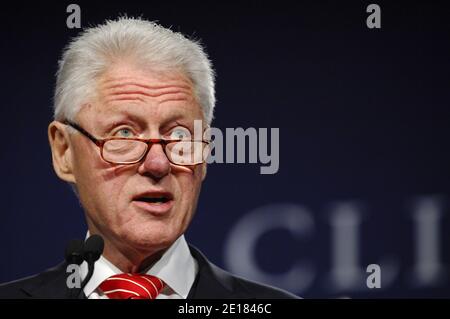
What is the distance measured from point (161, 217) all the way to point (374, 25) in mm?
1083

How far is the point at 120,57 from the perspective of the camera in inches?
98.0

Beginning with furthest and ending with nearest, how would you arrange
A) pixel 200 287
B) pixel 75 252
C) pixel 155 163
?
pixel 200 287
pixel 155 163
pixel 75 252

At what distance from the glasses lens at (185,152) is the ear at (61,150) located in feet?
1.14

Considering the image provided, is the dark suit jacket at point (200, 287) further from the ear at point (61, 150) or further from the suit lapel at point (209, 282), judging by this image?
the ear at point (61, 150)

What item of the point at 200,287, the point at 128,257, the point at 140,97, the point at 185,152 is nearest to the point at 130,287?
the point at 128,257

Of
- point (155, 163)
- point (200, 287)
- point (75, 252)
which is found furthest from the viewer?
point (200, 287)

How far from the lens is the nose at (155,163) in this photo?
241 centimetres

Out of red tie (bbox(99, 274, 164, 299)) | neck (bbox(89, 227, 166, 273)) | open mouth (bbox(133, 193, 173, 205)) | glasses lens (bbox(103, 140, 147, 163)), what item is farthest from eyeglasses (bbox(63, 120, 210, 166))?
red tie (bbox(99, 274, 164, 299))

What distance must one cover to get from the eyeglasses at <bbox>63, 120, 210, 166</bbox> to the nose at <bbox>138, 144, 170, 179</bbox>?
13 mm

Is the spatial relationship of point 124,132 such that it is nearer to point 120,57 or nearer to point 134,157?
point 134,157

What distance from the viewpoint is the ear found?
254 cm

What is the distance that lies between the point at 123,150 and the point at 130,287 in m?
0.43

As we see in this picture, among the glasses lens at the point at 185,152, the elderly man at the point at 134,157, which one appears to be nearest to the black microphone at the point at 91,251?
the elderly man at the point at 134,157
